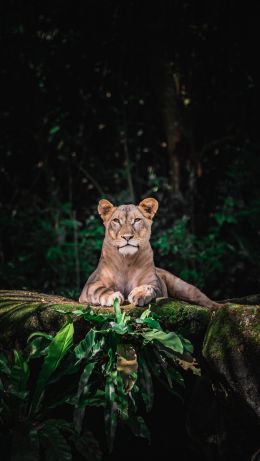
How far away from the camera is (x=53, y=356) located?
134 inches

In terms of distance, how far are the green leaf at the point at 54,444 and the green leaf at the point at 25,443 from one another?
0.07m

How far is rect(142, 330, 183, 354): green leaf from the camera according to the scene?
3.26m

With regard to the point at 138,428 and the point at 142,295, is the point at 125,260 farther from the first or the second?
the point at 138,428

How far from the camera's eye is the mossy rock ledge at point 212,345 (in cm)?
305

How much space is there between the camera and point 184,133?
27.1ft

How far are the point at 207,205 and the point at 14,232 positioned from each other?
2.78m

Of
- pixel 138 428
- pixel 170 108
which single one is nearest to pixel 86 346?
pixel 138 428

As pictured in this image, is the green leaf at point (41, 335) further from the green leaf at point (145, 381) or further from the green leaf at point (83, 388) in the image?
the green leaf at point (145, 381)

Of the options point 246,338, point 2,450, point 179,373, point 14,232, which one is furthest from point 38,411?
point 14,232

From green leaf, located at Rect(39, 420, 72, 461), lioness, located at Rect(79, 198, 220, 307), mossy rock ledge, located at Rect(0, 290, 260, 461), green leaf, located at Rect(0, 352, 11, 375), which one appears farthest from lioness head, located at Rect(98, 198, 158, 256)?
green leaf, located at Rect(39, 420, 72, 461)

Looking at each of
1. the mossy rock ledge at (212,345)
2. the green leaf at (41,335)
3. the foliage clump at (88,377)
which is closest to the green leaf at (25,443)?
the foliage clump at (88,377)

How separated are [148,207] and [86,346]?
123 centimetres

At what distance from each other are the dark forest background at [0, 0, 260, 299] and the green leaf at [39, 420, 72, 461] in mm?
4236

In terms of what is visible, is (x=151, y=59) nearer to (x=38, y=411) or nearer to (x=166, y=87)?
(x=166, y=87)
